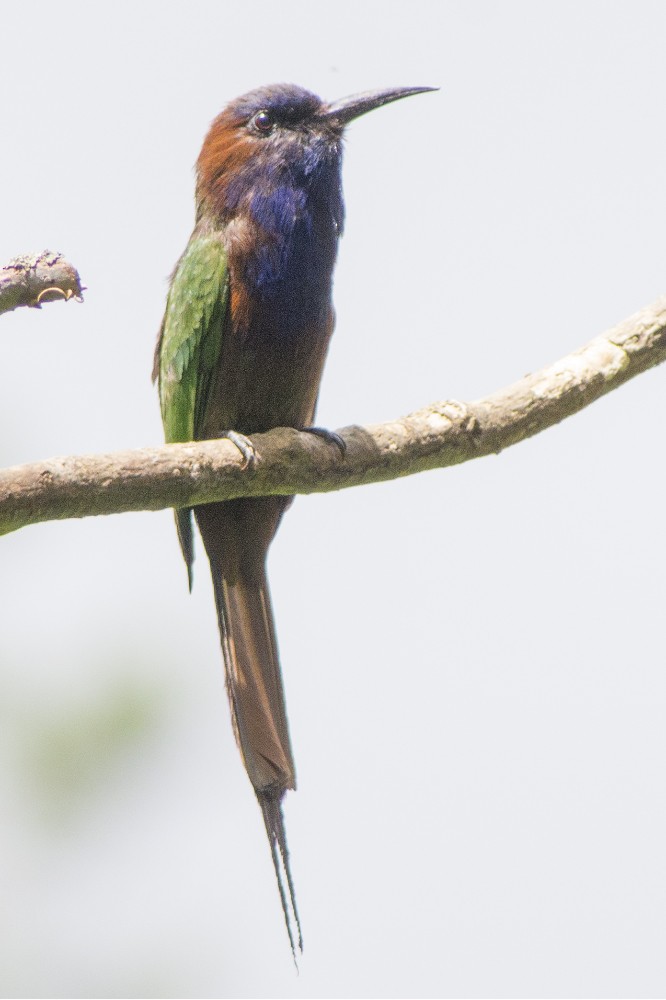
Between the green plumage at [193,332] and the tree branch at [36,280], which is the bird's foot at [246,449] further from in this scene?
the green plumage at [193,332]

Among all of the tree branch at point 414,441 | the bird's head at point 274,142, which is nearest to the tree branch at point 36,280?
the tree branch at point 414,441

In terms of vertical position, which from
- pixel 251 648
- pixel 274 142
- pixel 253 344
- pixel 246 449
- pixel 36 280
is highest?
pixel 274 142

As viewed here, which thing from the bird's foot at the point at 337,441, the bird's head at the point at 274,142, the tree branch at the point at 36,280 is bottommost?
the bird's foot at the point at 337,441

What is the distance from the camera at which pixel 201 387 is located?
338cm

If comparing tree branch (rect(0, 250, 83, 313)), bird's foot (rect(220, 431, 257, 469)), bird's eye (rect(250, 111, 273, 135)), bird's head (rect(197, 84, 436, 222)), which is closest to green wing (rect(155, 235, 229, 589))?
bird's head (rect(197, 84, 436, 222))

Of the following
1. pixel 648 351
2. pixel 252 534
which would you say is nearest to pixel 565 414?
pixel 648 351

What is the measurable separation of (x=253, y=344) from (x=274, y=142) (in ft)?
2.35

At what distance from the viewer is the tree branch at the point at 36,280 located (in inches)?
87.4

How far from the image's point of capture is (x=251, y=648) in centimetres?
344

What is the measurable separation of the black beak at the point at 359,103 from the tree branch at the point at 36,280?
1.65 meters

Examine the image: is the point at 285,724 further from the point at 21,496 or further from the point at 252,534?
the point at 21,496

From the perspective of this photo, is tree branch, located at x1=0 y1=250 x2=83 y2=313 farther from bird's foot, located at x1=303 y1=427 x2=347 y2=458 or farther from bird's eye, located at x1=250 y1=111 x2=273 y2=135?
bird's eye, located at x1=250 y1=111 x2=273 y2=135

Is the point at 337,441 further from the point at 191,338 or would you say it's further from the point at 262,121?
the point at 262,121

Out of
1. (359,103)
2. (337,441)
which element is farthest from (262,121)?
(337,441)
